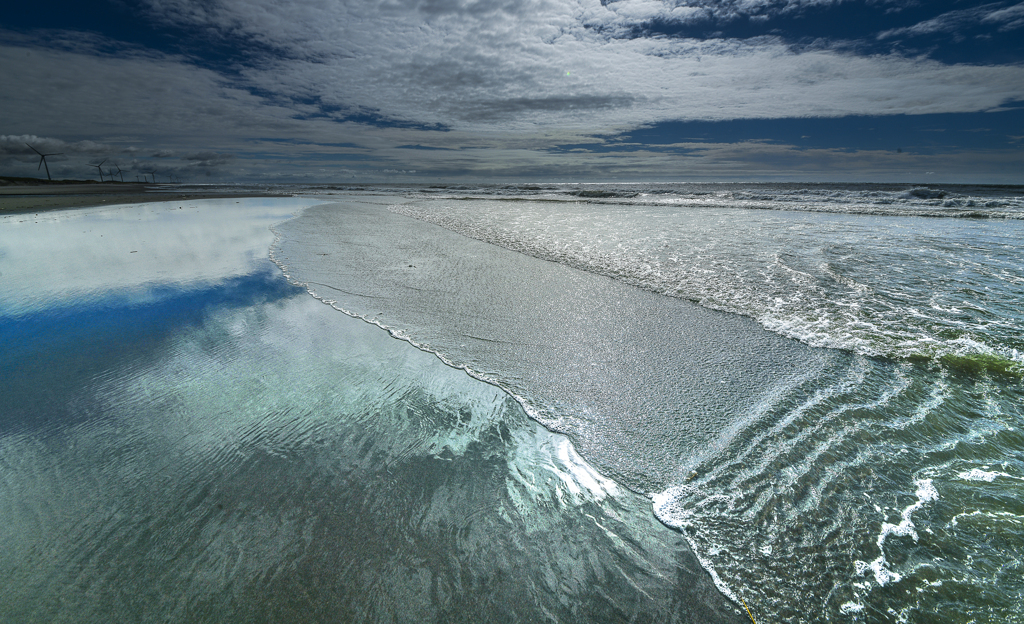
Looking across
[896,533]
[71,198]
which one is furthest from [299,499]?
[71,198]

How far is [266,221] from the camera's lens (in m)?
13.7

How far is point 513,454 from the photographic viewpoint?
2.43 metres

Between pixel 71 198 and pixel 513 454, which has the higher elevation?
pixel 71 198

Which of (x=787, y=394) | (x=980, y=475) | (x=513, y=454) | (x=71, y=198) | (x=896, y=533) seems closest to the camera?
(x=896, y=533)

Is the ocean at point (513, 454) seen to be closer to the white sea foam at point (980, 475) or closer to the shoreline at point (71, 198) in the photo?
the white sea foam at point (980, 475)

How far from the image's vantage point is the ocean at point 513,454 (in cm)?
161

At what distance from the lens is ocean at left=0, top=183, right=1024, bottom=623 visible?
5.28 feet

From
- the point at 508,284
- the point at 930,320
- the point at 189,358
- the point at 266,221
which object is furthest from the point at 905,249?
the point at 266,221

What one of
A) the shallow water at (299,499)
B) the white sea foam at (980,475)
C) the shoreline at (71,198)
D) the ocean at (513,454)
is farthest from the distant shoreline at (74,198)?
the white sea foam at (980,475)

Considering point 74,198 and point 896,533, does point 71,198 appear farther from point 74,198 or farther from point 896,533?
point 896,533

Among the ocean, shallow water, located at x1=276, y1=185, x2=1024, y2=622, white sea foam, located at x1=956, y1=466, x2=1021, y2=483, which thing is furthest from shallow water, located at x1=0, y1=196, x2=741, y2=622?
white sea foam, located at x1=956, y1=466, x2=1021, y2=483

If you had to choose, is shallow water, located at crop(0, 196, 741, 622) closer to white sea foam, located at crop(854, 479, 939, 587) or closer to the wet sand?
white sea foam, located at crop(854, 479, 939, 587)

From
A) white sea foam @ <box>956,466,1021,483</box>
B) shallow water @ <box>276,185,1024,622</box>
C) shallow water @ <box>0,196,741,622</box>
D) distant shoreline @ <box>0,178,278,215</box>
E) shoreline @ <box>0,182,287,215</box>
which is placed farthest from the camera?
distant shoreline @ <box>0,178,278,215</box>

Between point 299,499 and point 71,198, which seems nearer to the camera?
point 299,499
